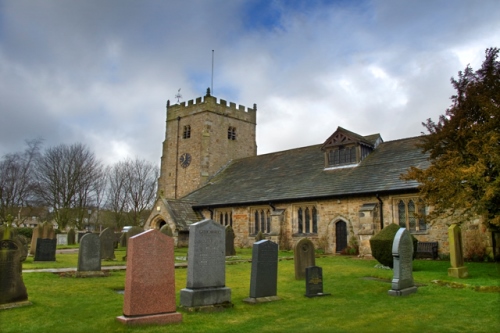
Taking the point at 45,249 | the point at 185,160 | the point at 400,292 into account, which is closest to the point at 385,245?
the point at 400,292

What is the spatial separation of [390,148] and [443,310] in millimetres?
18743

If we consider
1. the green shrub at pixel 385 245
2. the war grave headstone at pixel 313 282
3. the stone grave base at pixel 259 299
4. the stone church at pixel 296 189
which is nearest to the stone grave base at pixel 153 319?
the stone grave base at pixel 259 299

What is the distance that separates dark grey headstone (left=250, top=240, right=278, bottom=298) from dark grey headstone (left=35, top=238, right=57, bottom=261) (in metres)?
12.1

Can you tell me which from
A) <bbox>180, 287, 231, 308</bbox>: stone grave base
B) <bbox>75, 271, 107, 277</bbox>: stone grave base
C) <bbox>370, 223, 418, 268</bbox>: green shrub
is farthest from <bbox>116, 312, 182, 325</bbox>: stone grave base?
<bbox>370, 223, 418, 268</bbox>: green shrub

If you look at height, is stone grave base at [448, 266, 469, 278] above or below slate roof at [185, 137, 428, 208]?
below

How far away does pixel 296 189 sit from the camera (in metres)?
25.3

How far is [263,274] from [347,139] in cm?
1849

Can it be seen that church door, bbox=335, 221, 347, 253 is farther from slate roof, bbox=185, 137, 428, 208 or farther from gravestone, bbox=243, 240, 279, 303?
gravestone, bbox=243, 240, 279, 303

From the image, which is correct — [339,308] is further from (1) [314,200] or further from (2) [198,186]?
(2) [198,186]

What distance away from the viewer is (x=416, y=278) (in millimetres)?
12531

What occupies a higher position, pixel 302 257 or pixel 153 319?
pixel 302 257

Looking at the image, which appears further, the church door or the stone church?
the church door

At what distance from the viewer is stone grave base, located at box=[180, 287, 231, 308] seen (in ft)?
26.2

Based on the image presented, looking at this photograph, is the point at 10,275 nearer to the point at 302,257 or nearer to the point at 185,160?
the point at 302,257
